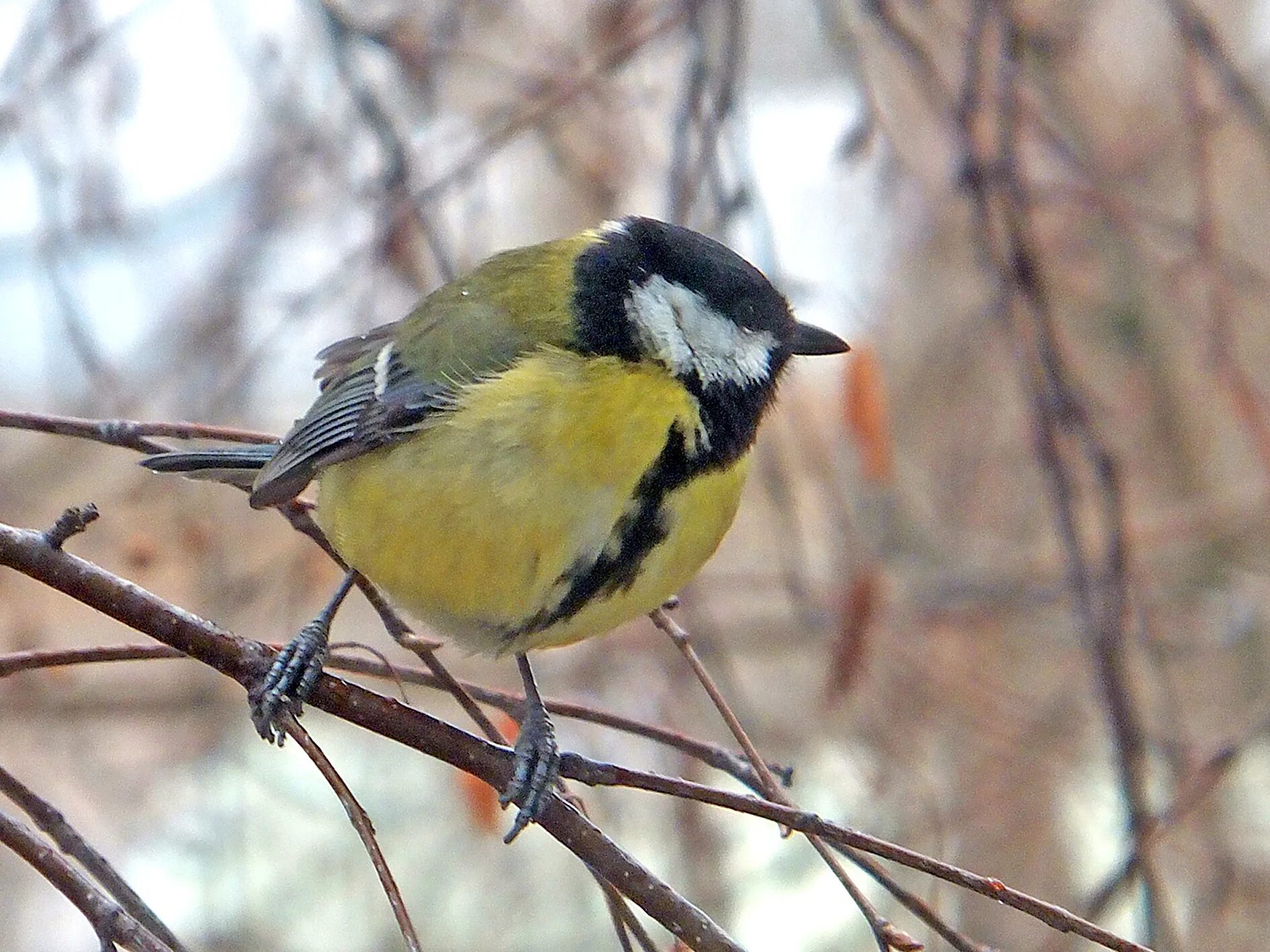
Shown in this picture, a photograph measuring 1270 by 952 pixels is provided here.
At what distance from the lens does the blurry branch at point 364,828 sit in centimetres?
86

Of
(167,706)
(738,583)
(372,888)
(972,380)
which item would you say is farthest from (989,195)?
(372,888)

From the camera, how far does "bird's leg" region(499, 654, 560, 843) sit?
4.12 ft

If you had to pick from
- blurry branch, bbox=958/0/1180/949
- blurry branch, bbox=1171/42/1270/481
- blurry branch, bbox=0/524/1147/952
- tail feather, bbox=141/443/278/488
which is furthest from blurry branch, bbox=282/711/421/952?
blurry branch, bbox=1171/42/1270/481

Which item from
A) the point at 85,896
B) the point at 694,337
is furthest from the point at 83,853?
the point at 694,337

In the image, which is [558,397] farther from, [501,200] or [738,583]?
[501,200]

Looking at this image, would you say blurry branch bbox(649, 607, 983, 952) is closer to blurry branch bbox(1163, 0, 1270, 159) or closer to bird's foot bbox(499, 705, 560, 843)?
bird's foot bbox(499, 705, 560, 843)

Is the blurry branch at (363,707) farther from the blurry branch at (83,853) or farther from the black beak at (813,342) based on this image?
the black beak at (813,342)

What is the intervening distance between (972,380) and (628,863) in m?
3.13

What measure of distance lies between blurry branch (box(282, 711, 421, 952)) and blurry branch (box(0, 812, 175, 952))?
14 cm

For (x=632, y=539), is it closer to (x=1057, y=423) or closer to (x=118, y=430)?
(x=118, y=430)

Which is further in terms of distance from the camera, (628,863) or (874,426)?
(874,426)

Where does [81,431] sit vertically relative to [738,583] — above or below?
below

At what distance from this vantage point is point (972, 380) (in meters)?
3.96

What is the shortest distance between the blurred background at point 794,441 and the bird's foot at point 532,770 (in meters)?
0.42
